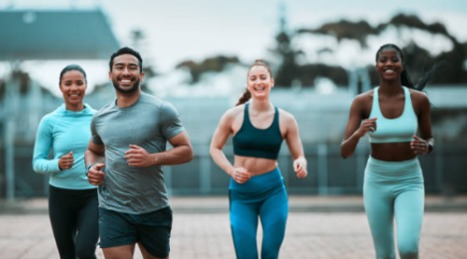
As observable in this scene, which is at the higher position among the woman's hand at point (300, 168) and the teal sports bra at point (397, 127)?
the teal sports bra at point (397, 127)

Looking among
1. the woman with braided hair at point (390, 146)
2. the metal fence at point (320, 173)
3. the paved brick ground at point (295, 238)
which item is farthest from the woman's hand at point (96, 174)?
the metal fence at point (320, 173)

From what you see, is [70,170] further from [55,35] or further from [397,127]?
[55,35]

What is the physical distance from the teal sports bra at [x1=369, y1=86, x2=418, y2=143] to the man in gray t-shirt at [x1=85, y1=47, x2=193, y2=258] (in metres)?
1.64

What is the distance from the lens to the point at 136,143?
213 inches

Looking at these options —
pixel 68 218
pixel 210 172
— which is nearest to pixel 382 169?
pixel 68 218

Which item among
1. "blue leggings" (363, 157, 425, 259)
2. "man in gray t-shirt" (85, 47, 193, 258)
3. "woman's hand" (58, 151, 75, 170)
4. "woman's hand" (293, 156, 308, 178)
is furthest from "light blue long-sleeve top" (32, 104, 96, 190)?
"blue leggings" (363, 157, 425, 259)

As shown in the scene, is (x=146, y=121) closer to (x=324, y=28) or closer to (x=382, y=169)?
(x=382, y=169)

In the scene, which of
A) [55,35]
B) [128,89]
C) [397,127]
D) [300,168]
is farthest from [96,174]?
[55,35]

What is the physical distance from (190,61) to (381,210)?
59487 mm

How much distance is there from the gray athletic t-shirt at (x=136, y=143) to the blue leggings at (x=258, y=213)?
73 cm

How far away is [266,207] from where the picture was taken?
6016 mm

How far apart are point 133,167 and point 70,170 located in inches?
53.4

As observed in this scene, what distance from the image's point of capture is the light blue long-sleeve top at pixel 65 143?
659 centimetres

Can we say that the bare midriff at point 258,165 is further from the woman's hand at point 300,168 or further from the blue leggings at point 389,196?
the blue leggings at point 389,196
